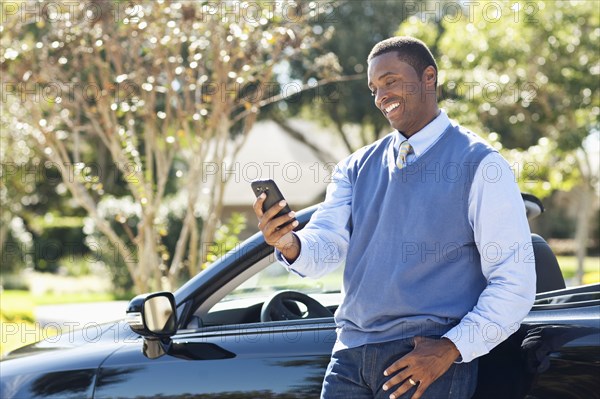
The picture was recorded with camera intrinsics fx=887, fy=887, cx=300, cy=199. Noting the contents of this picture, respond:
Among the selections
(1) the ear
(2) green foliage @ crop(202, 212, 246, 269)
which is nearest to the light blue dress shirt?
(1) the ear

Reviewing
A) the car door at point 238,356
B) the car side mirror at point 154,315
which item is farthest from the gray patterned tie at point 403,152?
the car side mirror at point 154,315

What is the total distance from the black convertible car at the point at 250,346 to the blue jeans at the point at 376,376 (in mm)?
221

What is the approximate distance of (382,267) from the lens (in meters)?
2.42

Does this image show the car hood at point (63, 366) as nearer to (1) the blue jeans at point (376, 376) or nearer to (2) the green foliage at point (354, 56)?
(1) the blue jeans at point (376, 376)

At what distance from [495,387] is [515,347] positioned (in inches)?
5.3

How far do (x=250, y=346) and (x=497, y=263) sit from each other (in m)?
1.08

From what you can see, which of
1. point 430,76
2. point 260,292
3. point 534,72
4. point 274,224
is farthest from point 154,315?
point 534,72

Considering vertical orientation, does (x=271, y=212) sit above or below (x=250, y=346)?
above

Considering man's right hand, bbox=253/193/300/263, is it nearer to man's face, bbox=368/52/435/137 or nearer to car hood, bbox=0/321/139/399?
man's face, bbox=368/52/435/137

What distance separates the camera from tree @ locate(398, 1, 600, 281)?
41.0ft

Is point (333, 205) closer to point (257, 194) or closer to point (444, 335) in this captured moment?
point (257, 194)

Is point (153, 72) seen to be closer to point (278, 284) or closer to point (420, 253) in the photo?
point (278, 284)

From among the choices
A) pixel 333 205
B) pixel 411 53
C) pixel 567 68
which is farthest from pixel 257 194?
pixel 567 68

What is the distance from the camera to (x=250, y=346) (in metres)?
3.08
